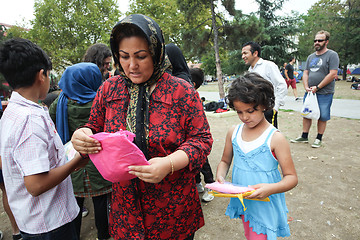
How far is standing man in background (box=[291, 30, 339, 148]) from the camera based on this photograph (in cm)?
442

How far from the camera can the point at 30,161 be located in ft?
4.01

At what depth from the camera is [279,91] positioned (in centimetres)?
386

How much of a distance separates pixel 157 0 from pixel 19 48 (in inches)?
880

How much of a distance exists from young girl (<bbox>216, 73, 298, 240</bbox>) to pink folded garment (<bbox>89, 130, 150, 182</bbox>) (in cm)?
82

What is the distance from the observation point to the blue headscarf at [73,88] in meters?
2.22

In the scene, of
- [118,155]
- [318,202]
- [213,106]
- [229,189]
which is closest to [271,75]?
[318,202]

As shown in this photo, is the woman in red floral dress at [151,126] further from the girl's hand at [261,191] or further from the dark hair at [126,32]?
the girl's hand at [261,191]

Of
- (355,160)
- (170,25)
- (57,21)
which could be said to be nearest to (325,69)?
(355,160)

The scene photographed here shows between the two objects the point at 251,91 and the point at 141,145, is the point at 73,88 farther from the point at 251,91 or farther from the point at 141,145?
the point at 251,91

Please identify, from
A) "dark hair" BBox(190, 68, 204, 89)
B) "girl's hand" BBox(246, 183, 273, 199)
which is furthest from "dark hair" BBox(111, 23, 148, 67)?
"dark hair" BBox(190, 68, 204, 89)

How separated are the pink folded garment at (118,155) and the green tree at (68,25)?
24.4m

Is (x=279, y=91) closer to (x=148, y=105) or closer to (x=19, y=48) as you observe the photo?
(x=148, y=105)

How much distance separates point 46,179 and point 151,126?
688 millimetres

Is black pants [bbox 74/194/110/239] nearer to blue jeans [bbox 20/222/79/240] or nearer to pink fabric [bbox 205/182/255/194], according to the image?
blue jeans [bbox 20/222/79/240]
